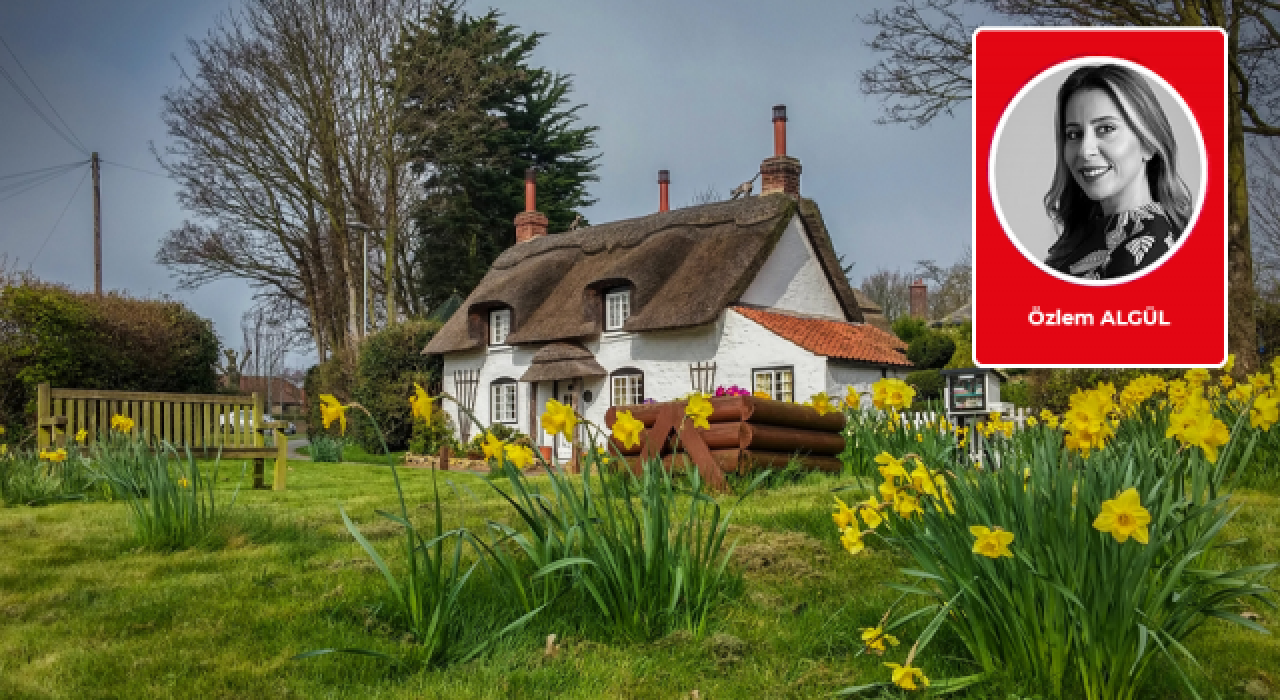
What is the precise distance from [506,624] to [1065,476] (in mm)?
2003

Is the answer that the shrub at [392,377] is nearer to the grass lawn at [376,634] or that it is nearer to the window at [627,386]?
the window at [627,386]

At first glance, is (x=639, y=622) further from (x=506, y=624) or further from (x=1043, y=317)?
(x=1043, y=317)

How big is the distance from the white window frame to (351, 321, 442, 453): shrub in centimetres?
169

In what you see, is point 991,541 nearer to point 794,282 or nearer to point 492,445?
point 492,445

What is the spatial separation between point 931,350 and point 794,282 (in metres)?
7.90

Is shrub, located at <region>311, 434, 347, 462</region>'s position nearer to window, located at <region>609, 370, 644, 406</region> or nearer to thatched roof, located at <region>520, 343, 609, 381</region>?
thatched roof, located at <region>520, 343, 609, 381</region>

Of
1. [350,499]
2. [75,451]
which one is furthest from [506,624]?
[75,451]

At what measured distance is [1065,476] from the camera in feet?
9.09

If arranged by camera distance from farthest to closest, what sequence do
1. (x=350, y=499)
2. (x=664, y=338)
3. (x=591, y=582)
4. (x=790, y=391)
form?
(x=664, y=338)
(x=790, y=391)
(x=350, y=499)
(x=591, y=582)

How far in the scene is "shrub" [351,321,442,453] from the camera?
23016 mm

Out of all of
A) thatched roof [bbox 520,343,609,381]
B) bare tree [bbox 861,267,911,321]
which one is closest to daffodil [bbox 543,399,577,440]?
thatched roof [bbox 520,343,609,381]

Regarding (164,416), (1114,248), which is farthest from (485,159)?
(1114,248)

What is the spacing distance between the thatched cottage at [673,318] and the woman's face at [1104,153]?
32.4 ft

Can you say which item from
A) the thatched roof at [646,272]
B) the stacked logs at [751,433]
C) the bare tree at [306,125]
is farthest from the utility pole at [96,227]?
the stacked logs at [751,433]
